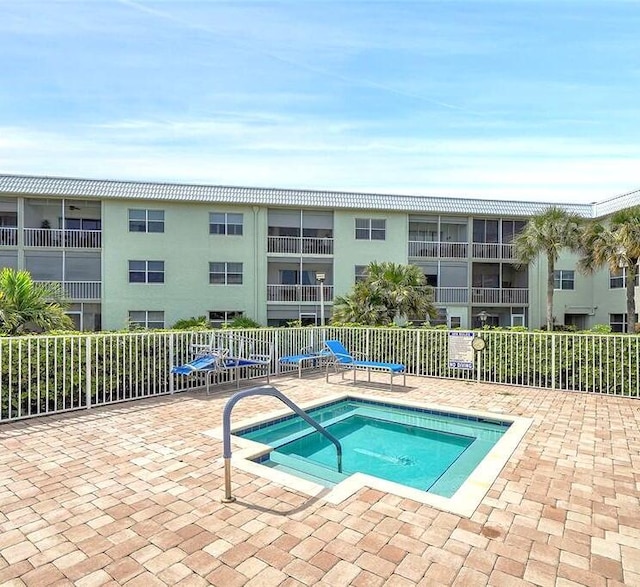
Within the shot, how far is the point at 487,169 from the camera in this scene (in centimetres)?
1742

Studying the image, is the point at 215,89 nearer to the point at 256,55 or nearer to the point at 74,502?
the point at 256,55

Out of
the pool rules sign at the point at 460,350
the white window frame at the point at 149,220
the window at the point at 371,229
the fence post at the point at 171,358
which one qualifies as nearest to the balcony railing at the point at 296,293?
the window at the point at 371,229

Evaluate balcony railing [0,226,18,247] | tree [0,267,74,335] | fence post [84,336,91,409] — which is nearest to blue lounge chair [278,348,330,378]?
fence post [84,336,91,409]

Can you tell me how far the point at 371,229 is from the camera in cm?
2411

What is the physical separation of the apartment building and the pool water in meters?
14.8

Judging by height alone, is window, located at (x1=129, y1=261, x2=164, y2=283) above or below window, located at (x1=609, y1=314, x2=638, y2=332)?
above

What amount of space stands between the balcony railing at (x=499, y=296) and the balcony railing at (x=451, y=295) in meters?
0.50

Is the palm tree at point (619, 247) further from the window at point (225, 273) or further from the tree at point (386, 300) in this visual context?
the window at point (225, 273)

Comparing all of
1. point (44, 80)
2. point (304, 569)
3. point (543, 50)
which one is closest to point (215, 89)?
point (44, 80)

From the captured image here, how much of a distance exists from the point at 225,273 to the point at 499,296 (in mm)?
15872

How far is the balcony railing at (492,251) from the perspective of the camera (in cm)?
2500

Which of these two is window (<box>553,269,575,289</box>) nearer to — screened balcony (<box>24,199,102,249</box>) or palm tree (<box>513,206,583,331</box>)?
palm tree (<box>513,206,583,331</box>)

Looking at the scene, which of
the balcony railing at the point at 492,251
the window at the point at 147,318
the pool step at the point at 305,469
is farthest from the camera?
the balcony railing at the point at 492,251

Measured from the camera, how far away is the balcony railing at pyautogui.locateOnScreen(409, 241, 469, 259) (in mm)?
24344
